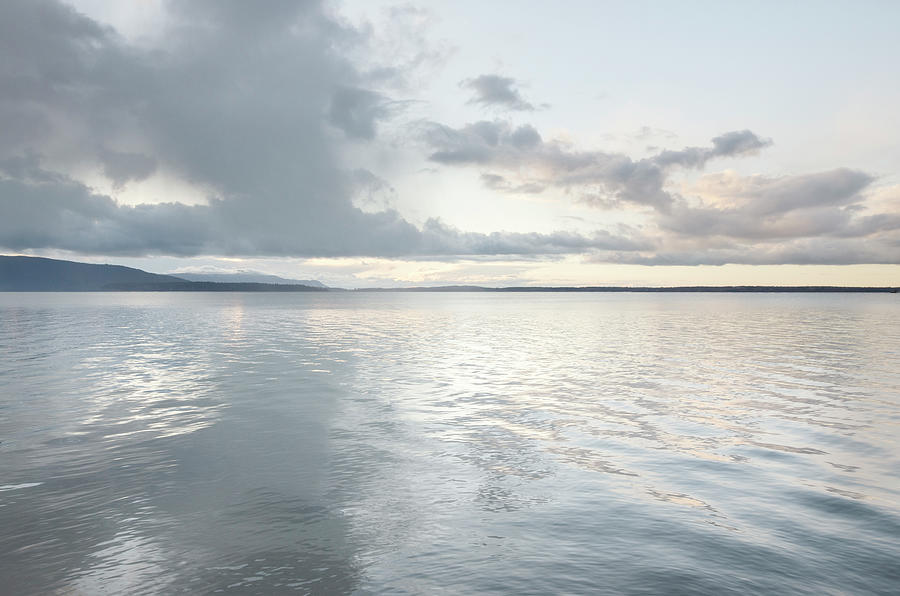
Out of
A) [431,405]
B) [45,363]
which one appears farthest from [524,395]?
[45,363]

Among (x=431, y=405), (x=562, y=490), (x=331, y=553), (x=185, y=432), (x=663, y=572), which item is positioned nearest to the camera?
(x=663, y=572)

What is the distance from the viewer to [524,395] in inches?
1181

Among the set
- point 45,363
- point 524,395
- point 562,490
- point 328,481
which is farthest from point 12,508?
point 45,363

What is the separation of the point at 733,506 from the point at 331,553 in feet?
32.2

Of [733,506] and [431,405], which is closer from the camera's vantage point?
[733,506]

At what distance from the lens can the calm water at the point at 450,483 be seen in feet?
35.5

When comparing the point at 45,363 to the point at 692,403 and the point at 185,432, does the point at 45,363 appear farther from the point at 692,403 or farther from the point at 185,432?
the point at 692,403

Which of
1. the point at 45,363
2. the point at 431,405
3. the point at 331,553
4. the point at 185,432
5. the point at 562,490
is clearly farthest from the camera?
the point at 45,363

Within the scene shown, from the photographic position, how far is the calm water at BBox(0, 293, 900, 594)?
35.5 ft

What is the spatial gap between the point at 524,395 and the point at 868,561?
19199mm

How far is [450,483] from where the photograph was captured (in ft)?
52.9

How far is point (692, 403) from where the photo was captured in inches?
1094

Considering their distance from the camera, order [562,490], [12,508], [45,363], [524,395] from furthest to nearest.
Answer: [45,363] → [524,395] → [562,490] → [12,508]

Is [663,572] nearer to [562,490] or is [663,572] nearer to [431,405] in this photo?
[562,490]
